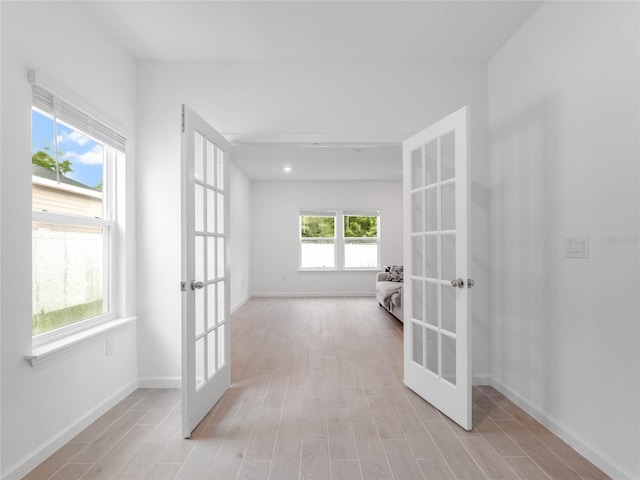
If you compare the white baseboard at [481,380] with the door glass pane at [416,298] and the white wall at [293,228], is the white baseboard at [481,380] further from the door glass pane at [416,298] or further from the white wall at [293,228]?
the white wall at [293,228]

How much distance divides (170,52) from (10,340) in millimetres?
2273

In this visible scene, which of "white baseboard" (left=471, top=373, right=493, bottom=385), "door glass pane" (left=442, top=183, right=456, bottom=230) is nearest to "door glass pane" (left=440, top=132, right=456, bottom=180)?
"door glass pane" (left=442, top=183, right=456, bottom=230)

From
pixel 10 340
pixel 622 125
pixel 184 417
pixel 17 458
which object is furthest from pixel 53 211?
pixel 622 125

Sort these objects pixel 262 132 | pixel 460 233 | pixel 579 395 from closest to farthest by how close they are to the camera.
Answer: pixel 579 395
pixel 460 233
pixel 262 132

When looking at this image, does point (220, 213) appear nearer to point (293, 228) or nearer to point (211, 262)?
point (211, 262)

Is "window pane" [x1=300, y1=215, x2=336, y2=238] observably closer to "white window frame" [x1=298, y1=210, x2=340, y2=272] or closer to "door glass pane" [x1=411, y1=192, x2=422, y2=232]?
"white window frame" [x1=298, y1=210, x2=340, y2=272]

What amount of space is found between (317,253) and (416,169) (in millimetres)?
5764

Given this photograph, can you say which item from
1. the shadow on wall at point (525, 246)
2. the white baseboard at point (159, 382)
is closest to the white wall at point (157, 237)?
the white baseboard at point (159, 382)

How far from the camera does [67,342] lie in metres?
2.11

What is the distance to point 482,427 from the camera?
227cm

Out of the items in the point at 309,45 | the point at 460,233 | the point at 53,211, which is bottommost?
the point at 460,233

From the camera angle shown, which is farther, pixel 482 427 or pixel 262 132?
pixel 262 132

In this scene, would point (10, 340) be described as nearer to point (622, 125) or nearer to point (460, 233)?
point (460, 233)

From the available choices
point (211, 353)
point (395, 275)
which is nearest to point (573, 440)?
point (211, 353)
